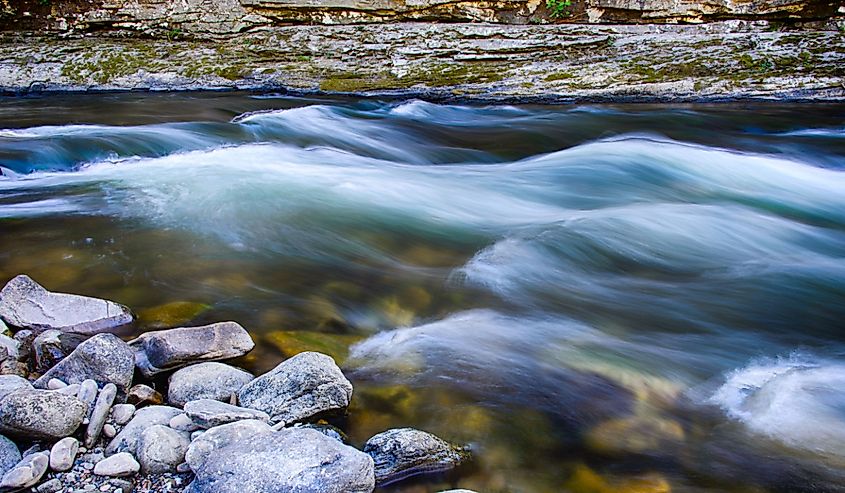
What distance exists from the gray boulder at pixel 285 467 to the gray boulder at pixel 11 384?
741 mm

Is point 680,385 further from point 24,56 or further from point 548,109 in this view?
point 24,56

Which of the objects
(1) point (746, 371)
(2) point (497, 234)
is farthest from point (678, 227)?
(1) point (746, 371)

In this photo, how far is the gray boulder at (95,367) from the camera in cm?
218

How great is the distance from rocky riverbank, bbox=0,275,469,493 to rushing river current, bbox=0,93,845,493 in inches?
5.6

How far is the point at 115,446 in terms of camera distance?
193 centimetres

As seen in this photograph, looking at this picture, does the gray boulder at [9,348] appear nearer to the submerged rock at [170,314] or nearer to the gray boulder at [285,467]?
the submerged rock at [170,314]

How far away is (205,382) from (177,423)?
260 mm

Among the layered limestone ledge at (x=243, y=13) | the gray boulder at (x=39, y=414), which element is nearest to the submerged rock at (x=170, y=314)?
the gray boulder at (x=39, y=414)

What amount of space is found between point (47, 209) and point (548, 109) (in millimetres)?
6051

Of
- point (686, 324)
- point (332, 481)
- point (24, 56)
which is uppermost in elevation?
point (24, 56)

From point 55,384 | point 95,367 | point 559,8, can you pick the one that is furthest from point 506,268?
point 559,8

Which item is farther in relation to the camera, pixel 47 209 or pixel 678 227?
pixel 678 227

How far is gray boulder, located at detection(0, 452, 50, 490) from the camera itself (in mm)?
1751

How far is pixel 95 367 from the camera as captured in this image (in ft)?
7.18
